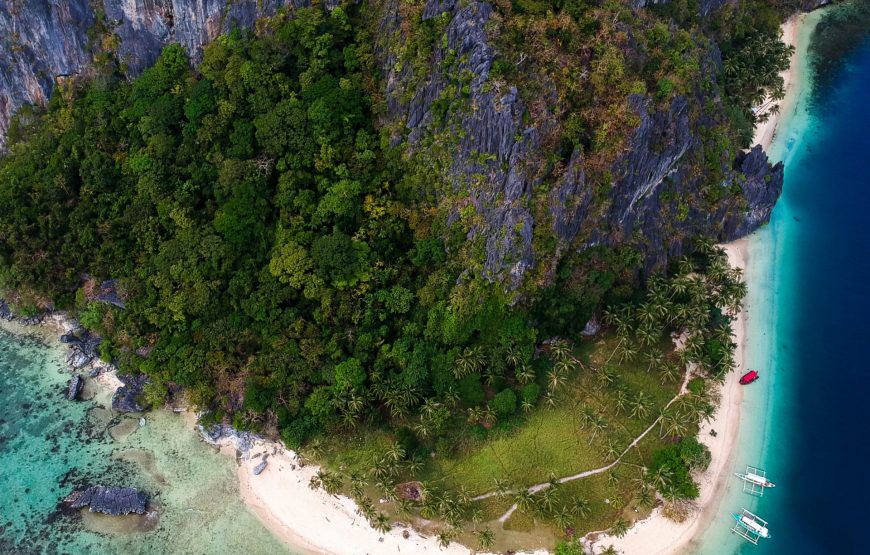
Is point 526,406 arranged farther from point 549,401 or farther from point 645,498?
point 645,498

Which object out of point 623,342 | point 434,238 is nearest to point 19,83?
point 434,238

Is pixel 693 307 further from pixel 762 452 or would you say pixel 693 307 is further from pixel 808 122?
pixel 808 122

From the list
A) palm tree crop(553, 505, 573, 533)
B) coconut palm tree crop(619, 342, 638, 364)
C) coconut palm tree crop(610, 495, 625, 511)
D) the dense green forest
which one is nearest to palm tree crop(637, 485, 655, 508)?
coconut palm tree crop(610, 495, 625, 511)

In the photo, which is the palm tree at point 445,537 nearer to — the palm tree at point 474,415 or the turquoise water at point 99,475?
the palm tree at point 474,415

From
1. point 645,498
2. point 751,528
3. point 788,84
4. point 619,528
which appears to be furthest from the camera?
point 788,84

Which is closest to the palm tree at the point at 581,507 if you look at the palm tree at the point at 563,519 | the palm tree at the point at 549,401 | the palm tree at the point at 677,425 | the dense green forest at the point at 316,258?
the palm tree at the point at 563,519

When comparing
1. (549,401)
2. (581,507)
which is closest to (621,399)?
(549,401)
